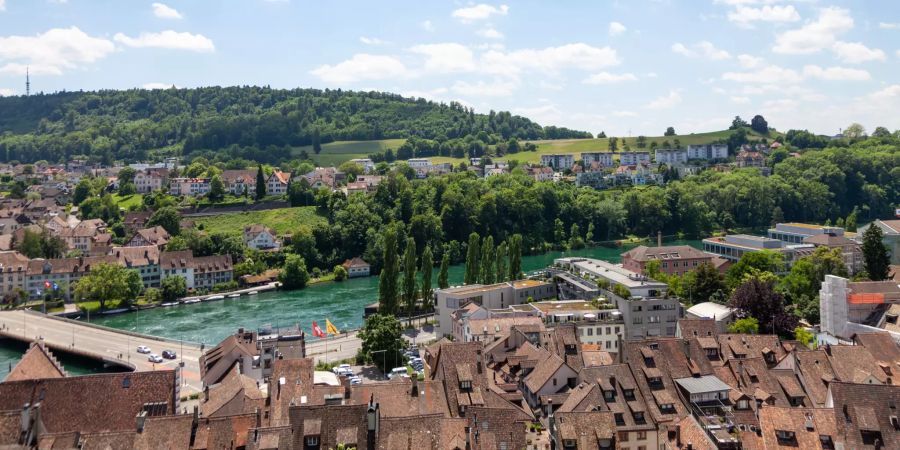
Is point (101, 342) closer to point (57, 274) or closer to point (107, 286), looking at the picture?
point (107, 286)

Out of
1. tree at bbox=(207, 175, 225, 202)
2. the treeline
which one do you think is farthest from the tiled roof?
tree at bbox=(207, 175, 225, 202)

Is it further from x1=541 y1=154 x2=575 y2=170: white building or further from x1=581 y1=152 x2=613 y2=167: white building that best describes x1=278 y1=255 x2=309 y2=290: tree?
x1=541 y1=154 x2=575 y2=170: white building

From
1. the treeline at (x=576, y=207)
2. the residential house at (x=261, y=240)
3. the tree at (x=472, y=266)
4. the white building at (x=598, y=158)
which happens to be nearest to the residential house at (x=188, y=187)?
the treeline at (x=576, y=207)

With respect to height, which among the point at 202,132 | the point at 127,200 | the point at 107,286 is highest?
the point at 202,132

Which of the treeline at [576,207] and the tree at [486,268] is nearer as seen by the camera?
the tree at [486,268]

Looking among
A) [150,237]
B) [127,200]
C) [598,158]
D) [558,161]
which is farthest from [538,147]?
[150,237]

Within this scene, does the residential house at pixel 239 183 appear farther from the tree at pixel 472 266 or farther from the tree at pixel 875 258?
the tree at pixel 875 258
